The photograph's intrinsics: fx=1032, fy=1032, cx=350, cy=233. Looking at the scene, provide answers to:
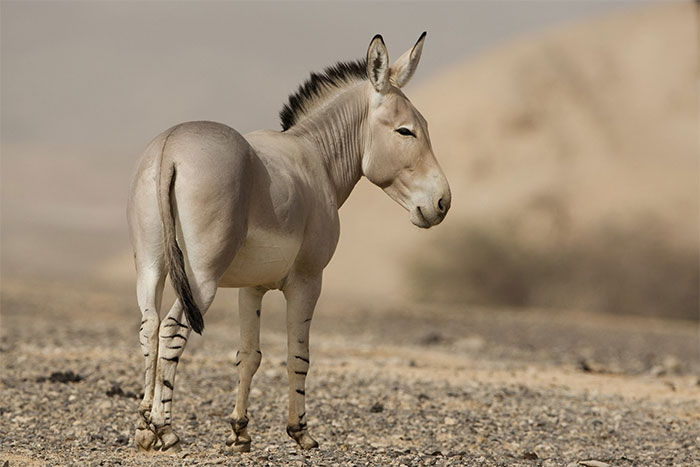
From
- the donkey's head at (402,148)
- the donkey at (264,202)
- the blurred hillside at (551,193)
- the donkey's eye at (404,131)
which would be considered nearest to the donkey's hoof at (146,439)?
the donkey at (264,202)

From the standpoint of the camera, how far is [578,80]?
49.2 meters

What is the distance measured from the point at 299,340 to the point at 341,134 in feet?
5.60

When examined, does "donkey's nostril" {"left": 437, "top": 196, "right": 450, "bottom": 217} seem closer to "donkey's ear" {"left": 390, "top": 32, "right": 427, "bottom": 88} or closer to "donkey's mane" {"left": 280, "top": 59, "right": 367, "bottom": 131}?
"donkey's ear" {"left": 390, "top": 32, "right": 427, "bottom": 88}

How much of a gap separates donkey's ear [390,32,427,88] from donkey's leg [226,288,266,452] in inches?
80.0

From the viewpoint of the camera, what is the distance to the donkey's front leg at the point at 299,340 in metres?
7.96

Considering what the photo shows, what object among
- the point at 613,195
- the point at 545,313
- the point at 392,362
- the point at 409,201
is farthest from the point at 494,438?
the point at 613,195

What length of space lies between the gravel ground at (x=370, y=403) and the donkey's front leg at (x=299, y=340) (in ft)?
0.83

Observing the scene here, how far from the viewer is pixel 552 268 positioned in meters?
33.4

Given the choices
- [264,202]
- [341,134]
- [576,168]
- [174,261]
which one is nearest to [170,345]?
[174,261]

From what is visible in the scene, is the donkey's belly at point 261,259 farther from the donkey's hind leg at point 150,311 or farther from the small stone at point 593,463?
the small stone at point 593,463

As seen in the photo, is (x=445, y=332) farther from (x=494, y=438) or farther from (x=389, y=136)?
(x=389, y=136)

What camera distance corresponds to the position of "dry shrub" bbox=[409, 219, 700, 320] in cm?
3228

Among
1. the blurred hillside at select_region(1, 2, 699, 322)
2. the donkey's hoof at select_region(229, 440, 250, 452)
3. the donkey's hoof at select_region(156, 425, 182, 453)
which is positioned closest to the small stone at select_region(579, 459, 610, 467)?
the donkey's hoof at select_region(229, 440, 250, 452)

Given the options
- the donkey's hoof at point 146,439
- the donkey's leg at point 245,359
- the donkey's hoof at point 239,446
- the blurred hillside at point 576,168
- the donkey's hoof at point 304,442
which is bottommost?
the donkey's hoof at point 239,446
